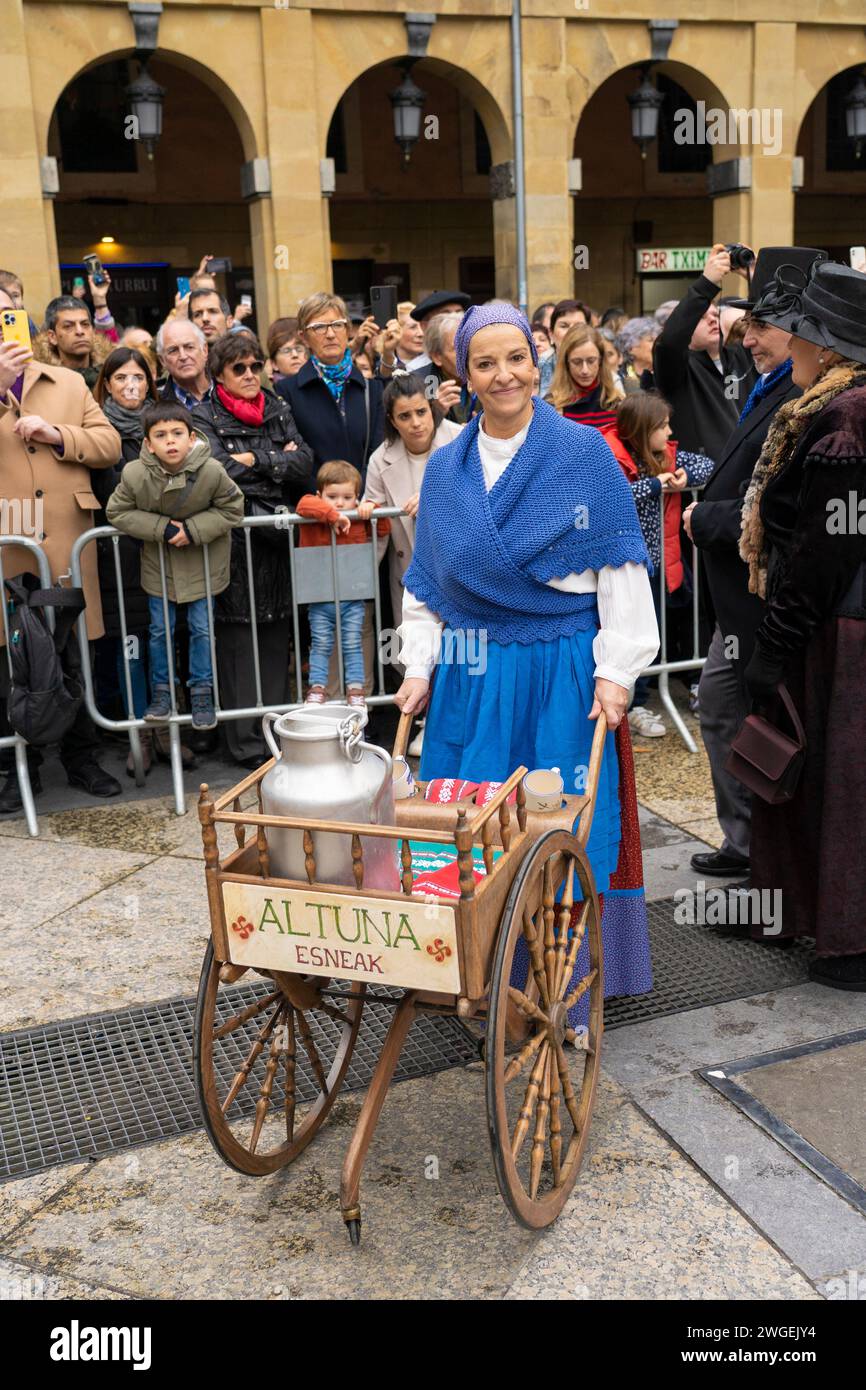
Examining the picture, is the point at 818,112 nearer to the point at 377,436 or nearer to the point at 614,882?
the point at 377,436

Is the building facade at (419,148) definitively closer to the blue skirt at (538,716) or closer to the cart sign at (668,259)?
the cart sign at (668,259)

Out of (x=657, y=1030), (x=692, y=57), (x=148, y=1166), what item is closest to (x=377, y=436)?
(x=657, y=1030)

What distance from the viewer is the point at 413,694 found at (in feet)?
12.4

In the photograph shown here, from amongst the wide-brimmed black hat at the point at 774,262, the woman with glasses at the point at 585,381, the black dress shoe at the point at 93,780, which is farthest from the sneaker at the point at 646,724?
the wide-brimmed black hat at the point at 774,262

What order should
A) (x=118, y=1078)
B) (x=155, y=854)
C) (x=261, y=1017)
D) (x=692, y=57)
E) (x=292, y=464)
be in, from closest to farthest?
(x=118, y=1078)
(x=261, y=1017)
(x=155, y=854)
(x=292, y=464)
(x=692, y=57)

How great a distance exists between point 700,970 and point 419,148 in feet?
64.9

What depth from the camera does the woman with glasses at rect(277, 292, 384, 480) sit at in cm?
677

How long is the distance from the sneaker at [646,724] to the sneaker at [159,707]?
2340 mm

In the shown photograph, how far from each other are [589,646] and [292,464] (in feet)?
10.5

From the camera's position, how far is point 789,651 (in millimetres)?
4168

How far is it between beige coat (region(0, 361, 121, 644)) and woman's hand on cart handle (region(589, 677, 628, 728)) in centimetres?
344

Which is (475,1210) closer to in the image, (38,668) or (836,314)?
(836,314)

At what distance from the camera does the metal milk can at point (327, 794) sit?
2824mm

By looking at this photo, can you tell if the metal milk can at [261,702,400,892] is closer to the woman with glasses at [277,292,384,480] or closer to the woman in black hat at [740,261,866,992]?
the woman in black hat at [740,261,866,992]
